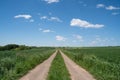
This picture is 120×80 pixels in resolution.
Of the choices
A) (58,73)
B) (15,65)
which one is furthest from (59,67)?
(58,73)

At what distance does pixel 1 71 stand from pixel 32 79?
181 inches

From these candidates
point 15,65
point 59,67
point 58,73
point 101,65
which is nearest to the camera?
point 58,73

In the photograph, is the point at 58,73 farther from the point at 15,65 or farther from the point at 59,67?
the point at 15,65

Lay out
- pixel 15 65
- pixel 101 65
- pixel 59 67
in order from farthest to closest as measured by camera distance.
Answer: pixel 59 67 < pixel 15 65 < pixel 101 65

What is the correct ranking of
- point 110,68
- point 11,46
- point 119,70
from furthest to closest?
point 11,46 < point 110,68 < point 119,70

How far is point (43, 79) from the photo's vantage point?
17.7 metres

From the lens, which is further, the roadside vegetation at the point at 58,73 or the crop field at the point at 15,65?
the crop field at the point at 15,65

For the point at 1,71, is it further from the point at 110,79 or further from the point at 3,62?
the point at 110,79

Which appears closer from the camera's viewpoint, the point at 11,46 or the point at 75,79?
the point at 75,79

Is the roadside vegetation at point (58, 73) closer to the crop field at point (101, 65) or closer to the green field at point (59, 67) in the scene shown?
the green field at point (59, 67)

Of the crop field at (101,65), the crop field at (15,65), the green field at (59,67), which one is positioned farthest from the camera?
the crop field at (15,65)

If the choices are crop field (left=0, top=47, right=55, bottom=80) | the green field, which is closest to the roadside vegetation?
the green field

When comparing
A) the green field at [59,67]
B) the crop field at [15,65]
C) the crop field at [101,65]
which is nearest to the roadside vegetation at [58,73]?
the green field at [59,67]

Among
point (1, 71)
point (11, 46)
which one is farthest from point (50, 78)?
point (11, 46)
